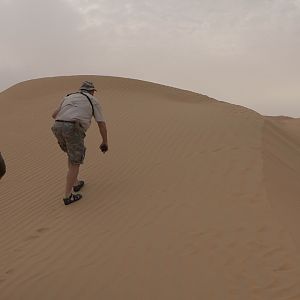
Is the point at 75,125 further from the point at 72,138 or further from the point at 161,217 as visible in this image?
the point at 161,217

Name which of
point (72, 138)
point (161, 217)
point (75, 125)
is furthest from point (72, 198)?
point (161, 217)

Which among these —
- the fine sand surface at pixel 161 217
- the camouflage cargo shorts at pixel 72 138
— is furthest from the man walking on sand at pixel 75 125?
the fine sand surface at pixel 161 217

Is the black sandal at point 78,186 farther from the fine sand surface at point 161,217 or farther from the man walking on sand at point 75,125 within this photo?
the man walking on sand at point 75,125

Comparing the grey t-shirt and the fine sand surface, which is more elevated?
the grey t-shirt

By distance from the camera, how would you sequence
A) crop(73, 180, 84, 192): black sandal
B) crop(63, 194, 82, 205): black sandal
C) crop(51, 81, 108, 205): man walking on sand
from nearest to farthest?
crop(51, 81, 108, 205): man walking on sand
crop(63, 194, 82, 205): black sandal
crop(73, 180, 84, 192): black sandal

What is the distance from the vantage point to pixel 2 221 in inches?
250

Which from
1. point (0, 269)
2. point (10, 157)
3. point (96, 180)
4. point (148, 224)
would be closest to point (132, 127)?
point (10, 157)

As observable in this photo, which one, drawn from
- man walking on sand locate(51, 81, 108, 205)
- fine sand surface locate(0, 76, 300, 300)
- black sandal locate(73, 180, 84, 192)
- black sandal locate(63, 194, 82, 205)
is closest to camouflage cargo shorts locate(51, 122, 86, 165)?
man walking on sand locate(51, 81, 108, 205)

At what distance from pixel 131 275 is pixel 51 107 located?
11.0 metres

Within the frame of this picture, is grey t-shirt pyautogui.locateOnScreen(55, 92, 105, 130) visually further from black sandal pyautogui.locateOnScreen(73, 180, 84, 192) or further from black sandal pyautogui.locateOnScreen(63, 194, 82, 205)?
black sandal pyautogui.locateOnScreen(73, 180, 84, 192)

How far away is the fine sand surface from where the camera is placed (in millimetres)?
4004

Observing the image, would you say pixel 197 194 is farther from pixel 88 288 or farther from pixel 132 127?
pixel 132 127

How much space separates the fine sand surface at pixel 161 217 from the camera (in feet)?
13.1

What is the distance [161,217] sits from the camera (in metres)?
5.46
